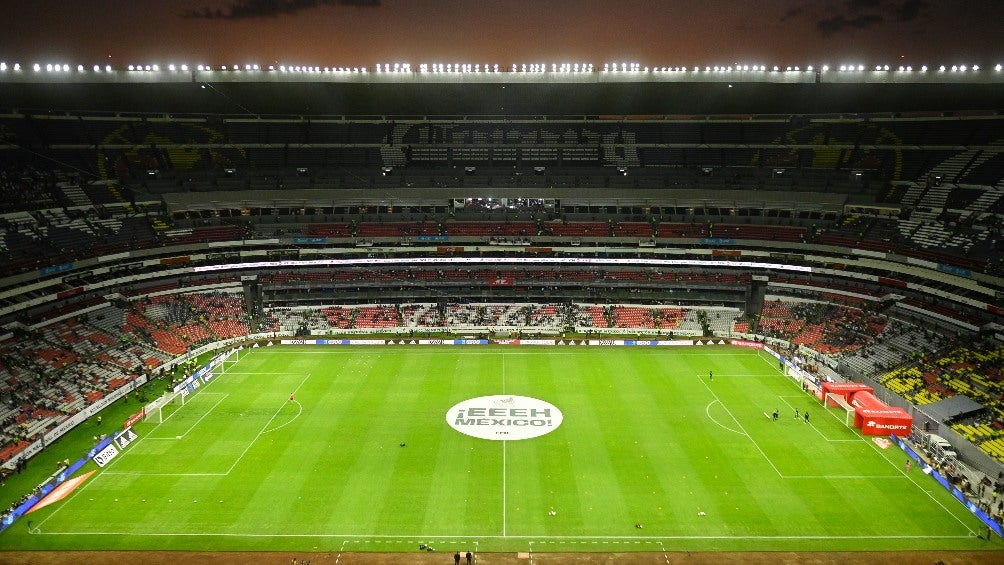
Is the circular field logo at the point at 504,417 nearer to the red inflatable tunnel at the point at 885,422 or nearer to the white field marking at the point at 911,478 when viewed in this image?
the white field marking at the point at 911,478

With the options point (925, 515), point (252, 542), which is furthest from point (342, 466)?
point (925, 515)

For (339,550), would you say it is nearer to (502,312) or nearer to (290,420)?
(290,420)

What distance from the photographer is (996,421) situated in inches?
1420

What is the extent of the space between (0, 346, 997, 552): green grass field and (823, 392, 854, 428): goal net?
0.67m

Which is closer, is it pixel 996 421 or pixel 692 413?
pixel 996 421

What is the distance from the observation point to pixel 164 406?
1670 inches

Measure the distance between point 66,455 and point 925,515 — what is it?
151 ft

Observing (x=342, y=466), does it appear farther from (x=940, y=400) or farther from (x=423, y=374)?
(x=940, y=400)

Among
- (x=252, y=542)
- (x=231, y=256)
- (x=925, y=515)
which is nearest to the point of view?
(x=252, y=542)

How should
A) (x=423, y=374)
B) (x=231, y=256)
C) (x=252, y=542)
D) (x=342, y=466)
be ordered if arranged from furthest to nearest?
(x=231, y=256) → (x=423, y=374) → (x=342, y=466) → (x=252, y=542)

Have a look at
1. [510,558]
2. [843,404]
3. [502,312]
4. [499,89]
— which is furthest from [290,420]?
[843,404]

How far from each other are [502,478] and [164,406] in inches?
989

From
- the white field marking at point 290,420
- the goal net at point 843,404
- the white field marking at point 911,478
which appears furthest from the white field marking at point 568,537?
the goal net at point 843,404

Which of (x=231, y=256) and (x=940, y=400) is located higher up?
(x=231, y=256)
